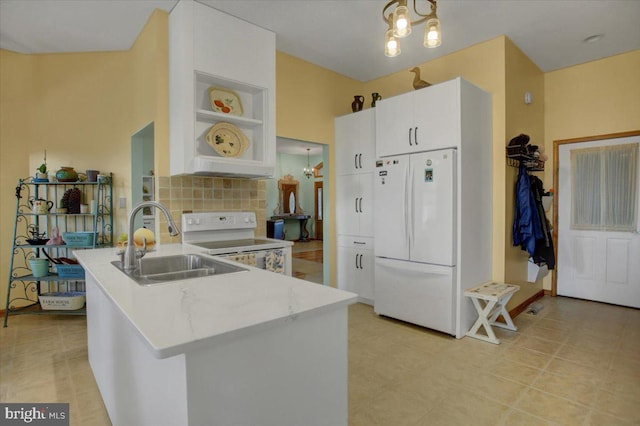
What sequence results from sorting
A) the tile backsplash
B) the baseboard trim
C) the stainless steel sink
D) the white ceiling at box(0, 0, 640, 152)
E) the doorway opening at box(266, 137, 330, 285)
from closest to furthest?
the stainless steel sink, the white ceiling at box(0, 0, 640, 152), the tile backsplash, the baseboard trim, the doorway opening at box(266, 137, 330, 285)

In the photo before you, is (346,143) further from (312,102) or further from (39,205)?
(39,205)

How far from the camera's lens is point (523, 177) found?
3.51 meters

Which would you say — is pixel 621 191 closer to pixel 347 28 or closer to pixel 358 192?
pixel 358 192

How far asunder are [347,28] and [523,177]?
2.31 meters

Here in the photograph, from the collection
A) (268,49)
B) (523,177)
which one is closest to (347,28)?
(268,49)

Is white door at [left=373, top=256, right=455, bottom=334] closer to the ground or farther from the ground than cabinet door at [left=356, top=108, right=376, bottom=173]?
closer to the ground

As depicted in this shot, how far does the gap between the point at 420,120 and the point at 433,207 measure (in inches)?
33.5

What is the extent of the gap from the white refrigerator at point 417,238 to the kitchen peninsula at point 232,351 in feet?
6.81

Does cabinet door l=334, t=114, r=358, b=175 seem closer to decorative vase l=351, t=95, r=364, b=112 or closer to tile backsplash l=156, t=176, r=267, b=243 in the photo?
decorative vase l=351, t=95, r=364, b=112

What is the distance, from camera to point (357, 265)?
4.13m

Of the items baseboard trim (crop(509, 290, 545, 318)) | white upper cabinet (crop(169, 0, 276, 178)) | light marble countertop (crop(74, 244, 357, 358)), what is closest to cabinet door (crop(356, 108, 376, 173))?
white upper cabinet (crop(169, 0, 276, 178))

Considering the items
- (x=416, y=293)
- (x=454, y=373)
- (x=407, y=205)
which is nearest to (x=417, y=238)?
(x=407, y=205)

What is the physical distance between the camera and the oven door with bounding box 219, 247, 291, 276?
274cm

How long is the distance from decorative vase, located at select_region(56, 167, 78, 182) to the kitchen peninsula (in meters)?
2.91
